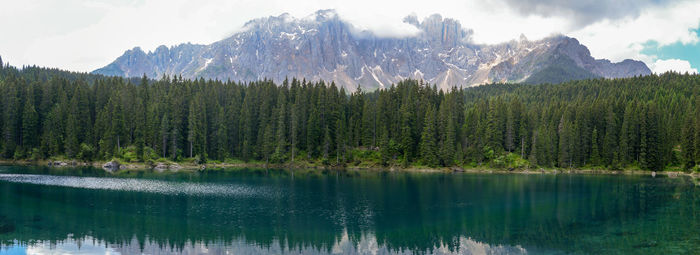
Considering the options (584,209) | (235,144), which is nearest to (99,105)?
(235,144)

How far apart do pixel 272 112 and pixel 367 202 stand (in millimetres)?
83672

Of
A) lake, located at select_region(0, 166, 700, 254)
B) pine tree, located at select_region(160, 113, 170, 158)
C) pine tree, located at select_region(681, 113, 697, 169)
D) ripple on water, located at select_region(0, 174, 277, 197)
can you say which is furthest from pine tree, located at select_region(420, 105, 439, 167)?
pine tree, located at select_region(160, 113, 170, 158)

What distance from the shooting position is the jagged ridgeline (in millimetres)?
119188

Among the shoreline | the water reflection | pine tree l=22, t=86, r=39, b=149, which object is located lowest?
the water reflection

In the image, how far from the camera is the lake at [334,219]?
3431cm

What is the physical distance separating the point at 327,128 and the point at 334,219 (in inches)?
3279

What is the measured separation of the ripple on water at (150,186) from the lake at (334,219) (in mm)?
267

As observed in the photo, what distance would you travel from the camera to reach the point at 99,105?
13162 cm

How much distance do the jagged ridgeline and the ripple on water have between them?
3989 centimetres

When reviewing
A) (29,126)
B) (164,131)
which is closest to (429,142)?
(164,131)

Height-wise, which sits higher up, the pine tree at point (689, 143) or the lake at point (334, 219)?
the pine tree at point (689, 143)

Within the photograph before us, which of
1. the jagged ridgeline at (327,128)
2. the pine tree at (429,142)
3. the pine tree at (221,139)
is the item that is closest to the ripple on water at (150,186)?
the jagged ridgeline at (327,128)

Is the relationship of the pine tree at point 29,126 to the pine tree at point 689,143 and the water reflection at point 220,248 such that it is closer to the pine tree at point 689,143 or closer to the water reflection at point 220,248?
the water reflection at point 220,248

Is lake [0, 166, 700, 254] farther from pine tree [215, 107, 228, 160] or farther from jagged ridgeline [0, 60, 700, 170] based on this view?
pine tree [215, 107, 228, 160]
